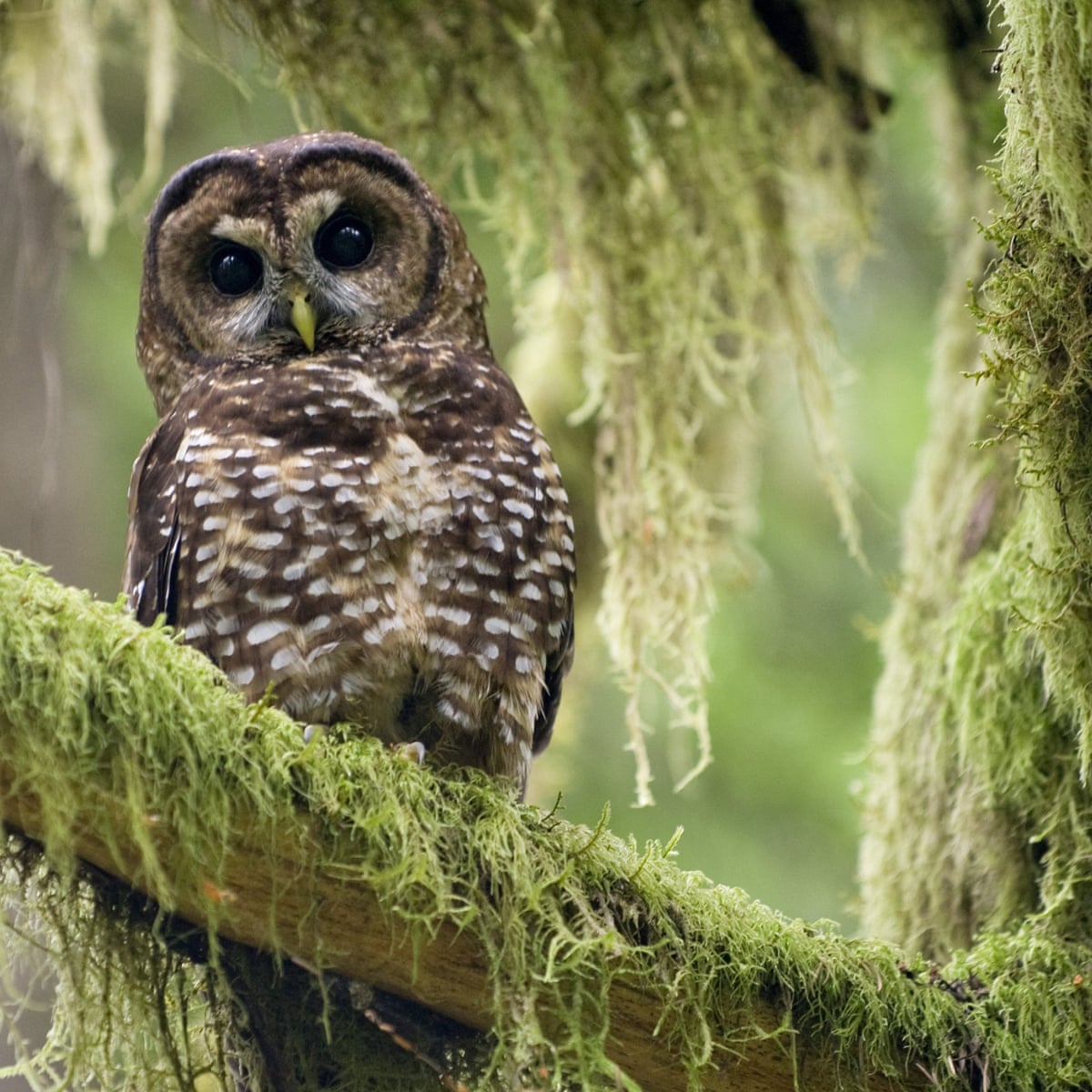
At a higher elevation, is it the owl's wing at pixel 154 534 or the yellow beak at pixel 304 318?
the yellow beak at pixel 304 318

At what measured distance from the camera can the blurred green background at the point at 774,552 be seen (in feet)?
23.1

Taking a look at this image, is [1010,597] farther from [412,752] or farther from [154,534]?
[154,534]

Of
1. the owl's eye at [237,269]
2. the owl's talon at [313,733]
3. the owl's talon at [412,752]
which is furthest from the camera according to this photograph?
the owl's eye at [237,269]

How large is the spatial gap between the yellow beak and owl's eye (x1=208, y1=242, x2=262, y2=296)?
164 mm

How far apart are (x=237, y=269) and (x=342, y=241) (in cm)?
26

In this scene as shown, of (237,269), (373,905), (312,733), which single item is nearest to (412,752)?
(312,733)

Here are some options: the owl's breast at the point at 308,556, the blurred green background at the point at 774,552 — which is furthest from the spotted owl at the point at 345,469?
the blurred green background at the point at 774,552

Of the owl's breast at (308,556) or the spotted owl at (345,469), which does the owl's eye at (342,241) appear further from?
the owl's breast at (308,556)

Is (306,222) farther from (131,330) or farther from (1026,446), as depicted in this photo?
(131,330)

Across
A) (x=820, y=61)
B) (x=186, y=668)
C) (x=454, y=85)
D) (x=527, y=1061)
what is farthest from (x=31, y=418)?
(x=527, y=1061)

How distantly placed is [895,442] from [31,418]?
14.5 ft

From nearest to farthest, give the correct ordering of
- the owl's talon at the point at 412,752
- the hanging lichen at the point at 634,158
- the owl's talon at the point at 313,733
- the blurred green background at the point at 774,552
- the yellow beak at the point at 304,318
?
the owl's talon at the point at 313,733, the owl's talon at the point at 412,752, the yellow beak at the point at 304,318, the hanging lichen at the point at 634,158, the blurred green background at the point at 774,552

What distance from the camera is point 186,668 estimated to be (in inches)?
90.4

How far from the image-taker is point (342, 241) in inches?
133
